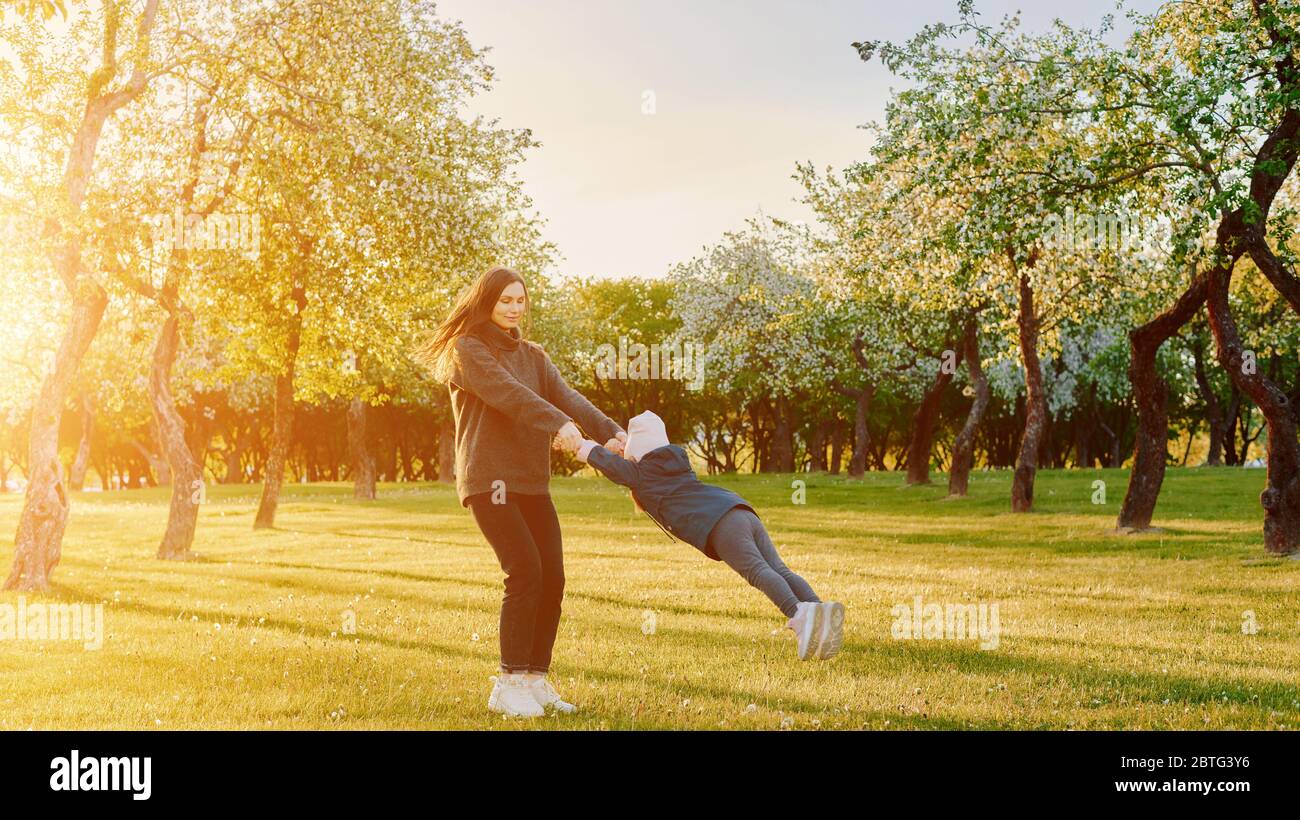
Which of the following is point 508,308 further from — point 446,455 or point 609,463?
point 446,455

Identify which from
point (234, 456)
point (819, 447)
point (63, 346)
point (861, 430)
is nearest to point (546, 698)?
point (63, 346)

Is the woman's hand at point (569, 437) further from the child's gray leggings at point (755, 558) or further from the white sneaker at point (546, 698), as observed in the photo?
the white sneaker at point (546, 698)

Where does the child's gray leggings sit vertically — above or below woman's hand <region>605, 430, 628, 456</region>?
below

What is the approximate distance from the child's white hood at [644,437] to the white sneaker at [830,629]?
1644 millimetres

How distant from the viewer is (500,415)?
7.98 meters

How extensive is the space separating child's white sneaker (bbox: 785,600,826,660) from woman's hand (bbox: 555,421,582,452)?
177 centimetres

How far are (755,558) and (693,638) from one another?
4.75m

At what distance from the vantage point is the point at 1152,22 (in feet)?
65.2

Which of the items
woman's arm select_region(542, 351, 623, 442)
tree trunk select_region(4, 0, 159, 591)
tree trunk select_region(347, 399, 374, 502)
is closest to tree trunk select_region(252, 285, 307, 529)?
tree trunk select_region(4, 0, 159, 591)

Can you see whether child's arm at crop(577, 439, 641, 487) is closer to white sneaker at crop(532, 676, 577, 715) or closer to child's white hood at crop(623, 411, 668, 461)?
child's white hood at crop(623, 411, 668, 461)

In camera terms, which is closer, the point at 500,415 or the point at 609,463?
the point at 609,463

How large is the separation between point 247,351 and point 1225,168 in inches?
764

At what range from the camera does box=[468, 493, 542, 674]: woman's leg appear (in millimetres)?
7793

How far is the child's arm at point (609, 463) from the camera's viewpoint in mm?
7414
